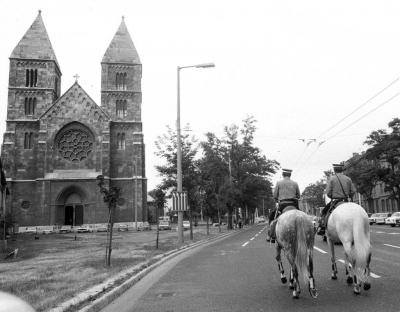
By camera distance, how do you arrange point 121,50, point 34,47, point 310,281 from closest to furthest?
point 310,281, point 34,47, point 121,50

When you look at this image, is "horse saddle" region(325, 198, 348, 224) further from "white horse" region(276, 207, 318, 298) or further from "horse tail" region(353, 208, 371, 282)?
"white horse" region(276, 207, 318, 298)

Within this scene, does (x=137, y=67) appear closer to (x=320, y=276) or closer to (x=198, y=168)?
A: (x=198, y=168)

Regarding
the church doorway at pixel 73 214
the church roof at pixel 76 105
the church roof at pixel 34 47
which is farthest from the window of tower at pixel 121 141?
the church roof at pixel 34 47

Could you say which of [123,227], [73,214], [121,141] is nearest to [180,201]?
[123,227]

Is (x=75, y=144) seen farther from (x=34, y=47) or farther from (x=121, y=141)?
(x=34, y=47)

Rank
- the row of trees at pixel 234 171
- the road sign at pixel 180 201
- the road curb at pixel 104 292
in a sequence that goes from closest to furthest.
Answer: the road curb at pixel 104 292
the road sign at pixel 180 201
the row of trees at pixel 234 171

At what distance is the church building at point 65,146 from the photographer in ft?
180

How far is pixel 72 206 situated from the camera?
55.8m

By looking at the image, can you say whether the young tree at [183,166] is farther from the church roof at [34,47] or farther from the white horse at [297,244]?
the church roof at [34,47]

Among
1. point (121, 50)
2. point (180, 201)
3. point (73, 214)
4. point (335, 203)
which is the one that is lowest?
point (73, 214)

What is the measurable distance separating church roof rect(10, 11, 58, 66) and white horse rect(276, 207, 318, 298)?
59145 mm

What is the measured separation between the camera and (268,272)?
984 centimetres

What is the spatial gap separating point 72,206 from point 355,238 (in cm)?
5276

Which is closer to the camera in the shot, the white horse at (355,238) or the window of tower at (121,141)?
the white horse at (355,238)
